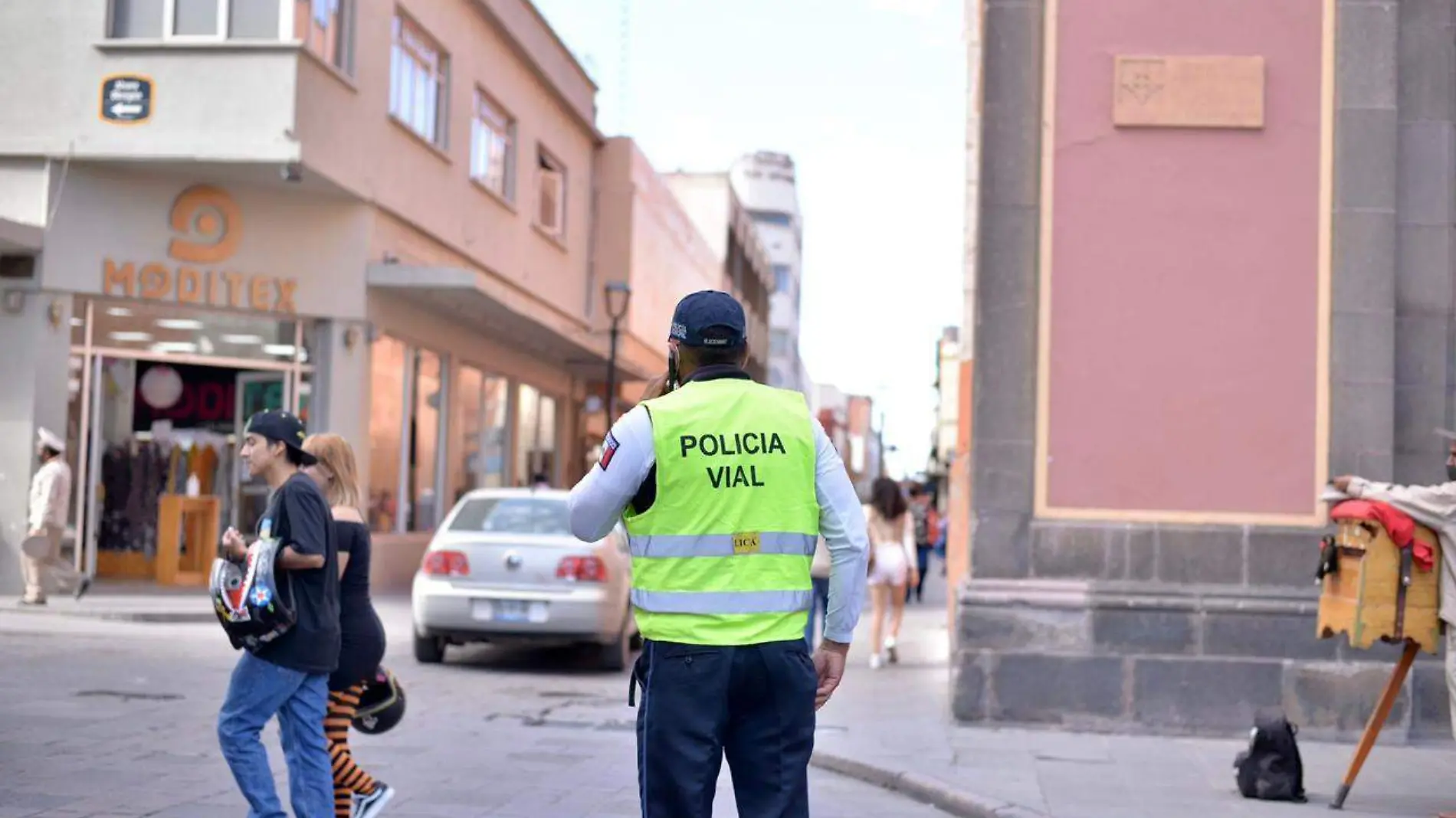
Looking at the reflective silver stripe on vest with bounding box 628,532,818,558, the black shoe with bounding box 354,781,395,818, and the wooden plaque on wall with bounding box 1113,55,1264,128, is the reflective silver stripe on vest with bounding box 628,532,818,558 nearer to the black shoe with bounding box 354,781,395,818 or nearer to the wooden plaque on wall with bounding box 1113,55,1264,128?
the black shoe with bounding box 354,781,395,818

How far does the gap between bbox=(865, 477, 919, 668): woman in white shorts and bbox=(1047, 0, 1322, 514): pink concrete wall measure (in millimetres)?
4310

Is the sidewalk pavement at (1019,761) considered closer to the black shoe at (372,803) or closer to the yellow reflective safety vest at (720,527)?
the black shoe at (372,803)

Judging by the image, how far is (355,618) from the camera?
262 inches

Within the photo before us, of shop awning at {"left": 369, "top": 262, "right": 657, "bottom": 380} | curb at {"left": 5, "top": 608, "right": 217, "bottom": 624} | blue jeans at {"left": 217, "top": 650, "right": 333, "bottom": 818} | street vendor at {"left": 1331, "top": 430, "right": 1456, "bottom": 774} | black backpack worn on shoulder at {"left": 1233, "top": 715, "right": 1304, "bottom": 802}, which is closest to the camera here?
blue jeans at {"left": 217, "top": 650, "right": 333, "bottom": 818}

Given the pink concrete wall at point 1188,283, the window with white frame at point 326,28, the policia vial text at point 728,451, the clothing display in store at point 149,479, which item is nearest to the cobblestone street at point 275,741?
the pink concrete wall at point 1188,283

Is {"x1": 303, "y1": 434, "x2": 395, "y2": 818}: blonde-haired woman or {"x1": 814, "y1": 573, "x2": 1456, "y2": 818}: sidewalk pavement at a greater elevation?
{"x1": 303, "y1": 434, "x2": 395, "y2": 818}: blonde-haired woman

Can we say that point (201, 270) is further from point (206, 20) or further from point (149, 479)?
point (206, 20)

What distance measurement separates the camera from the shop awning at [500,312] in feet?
72.5

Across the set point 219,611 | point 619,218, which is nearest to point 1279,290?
point 219,611

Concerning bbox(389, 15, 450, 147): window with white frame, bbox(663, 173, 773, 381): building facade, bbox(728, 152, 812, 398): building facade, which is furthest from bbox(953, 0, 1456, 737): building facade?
bbox(728, 152, 812, 398): building facade

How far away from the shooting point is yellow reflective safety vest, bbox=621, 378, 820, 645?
4.11 m

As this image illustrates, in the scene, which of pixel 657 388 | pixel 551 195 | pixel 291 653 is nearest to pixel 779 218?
pixel 551 195

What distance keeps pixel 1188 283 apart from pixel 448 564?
6.46 metres

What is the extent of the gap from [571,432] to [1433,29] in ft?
89.7
